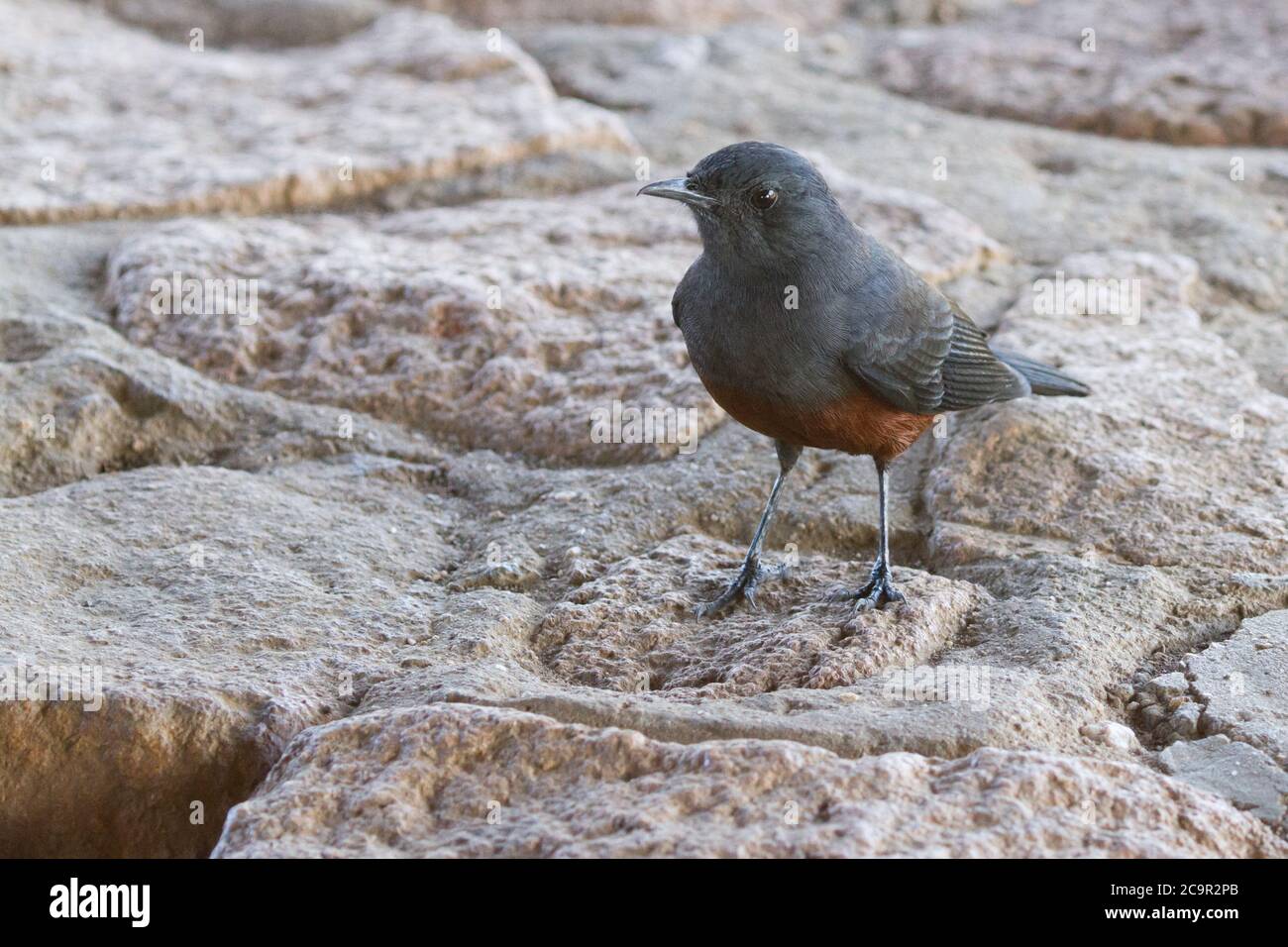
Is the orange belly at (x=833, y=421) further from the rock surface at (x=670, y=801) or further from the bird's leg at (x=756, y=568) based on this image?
the rock surface at (x=670, y=801)

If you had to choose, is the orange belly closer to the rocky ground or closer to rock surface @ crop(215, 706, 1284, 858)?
the rocky ground

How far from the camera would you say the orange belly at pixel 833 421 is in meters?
3.71

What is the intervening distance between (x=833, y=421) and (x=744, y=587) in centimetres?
52

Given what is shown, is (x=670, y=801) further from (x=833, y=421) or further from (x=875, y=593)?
(x=833, y=421)

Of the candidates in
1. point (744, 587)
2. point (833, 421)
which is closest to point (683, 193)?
Result: point (833, 421)

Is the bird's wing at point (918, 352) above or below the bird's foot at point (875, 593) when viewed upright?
above

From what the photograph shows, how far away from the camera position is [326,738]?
2.75 m

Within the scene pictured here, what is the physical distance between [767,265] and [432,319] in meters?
1.43

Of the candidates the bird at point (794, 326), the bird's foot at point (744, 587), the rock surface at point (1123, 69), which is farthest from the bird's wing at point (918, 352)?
the rock surface at point (1123, 69)

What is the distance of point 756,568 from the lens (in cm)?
378

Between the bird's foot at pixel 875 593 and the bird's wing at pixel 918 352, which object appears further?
the bird's wing at pixel 918 352

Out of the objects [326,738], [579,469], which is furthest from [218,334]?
[326,738]

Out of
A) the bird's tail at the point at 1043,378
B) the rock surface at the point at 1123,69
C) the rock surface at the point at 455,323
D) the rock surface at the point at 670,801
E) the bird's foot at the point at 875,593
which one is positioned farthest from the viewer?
the rock surface at the point at 1123,69

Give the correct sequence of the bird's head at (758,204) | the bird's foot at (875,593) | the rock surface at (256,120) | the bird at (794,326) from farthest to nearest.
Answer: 1. the rock surface at (256,120)
2. the bird's head at (758,204)
3. the bird at (794,326)
4. the bird's foot at (875,593)
